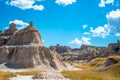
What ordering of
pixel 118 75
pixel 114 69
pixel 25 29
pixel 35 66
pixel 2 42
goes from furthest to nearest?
1. pixel 2 42
2. pixel 25 29
3. pixel 35 66
4. pixel 114 69
5. pixel 118 75

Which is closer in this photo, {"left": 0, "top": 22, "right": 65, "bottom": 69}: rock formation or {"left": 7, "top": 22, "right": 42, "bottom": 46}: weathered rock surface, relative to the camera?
{"left": 0, "top": 22, "right": 65, "bottom": 69}: rock formation

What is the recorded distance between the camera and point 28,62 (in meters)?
89.2

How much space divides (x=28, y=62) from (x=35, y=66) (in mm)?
2482

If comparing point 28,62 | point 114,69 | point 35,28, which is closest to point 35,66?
point 28,62

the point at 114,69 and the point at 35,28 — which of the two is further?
the point at 35,28

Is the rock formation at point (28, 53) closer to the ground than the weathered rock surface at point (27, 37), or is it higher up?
closer to the ground

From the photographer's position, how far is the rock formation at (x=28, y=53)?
90.1 meters

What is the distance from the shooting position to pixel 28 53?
9056 cm

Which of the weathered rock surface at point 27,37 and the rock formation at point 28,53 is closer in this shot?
the rock formation at point 28,53

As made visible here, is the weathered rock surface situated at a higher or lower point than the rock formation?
higher

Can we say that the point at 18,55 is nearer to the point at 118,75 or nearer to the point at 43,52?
the point at 43,52

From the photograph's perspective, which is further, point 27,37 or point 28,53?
point 27,37

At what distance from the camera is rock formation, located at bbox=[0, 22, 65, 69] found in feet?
296

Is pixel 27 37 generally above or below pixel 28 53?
above
